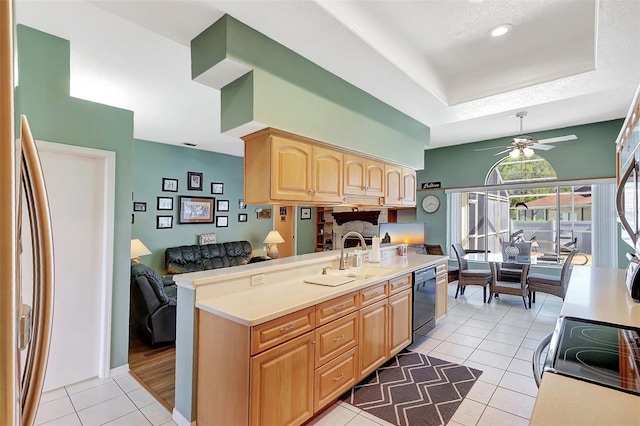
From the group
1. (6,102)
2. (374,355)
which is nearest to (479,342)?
(374,355)

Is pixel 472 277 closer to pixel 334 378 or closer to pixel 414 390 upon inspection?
pixel 414 390

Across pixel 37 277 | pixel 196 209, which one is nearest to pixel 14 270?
pixel 37 277

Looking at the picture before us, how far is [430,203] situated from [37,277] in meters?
6.87

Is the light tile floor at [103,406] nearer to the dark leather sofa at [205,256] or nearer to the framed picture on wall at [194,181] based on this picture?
the dark leather sofa at [205,256]

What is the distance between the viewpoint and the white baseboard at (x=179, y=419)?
2.10m

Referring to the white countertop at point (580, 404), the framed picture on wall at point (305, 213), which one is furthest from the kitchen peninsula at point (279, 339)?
the framed picture on wall at point (305, 213)

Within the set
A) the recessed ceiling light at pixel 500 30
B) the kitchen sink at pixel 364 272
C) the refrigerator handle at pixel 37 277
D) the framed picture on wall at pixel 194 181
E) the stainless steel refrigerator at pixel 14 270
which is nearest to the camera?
the stainless steel refrigerator at pixel 14 270

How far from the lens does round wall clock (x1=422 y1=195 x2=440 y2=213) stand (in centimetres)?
675

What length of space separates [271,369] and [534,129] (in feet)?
18.8

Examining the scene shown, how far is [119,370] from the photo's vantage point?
9.53 feet

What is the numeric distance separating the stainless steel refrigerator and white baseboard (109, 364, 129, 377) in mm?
2774

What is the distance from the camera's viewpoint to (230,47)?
2068 mm

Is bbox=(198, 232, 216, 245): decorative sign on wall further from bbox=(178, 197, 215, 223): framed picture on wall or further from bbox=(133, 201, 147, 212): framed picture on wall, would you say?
bbox=(133, 201, 147, 212): framed picture on wall

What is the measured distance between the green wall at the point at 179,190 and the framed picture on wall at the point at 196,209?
0.30ft
